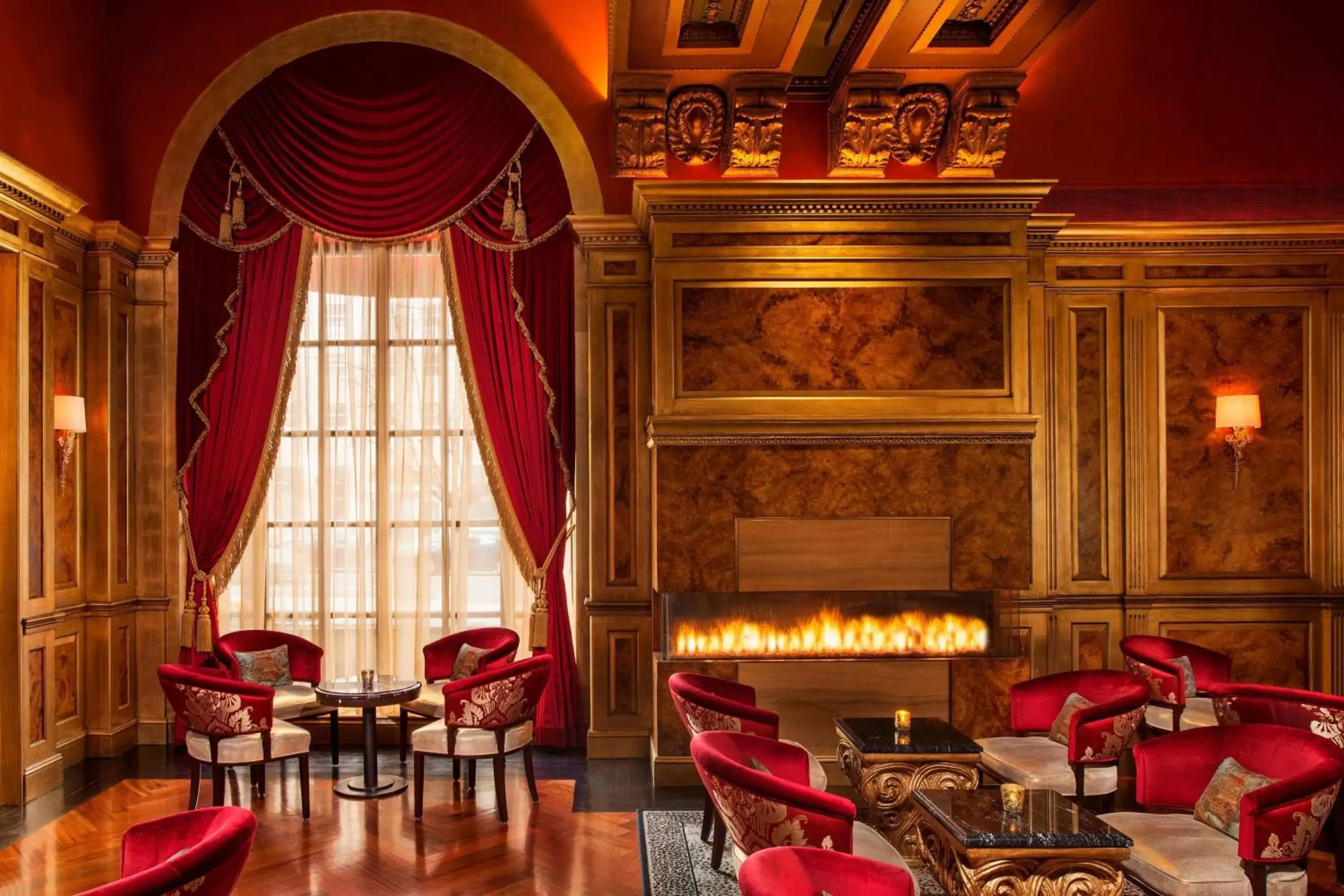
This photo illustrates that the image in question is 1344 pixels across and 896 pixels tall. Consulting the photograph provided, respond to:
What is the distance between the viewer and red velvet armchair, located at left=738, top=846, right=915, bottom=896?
2.79m

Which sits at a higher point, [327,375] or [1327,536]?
[327,375]

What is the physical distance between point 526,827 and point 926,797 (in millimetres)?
2110

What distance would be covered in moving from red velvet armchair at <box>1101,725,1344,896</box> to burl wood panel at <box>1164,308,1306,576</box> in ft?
8.19

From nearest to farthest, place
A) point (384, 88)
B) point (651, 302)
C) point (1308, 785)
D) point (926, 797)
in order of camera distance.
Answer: point (1308, 785)
point (926, 797)
point (651, 302)
point (384, 88)

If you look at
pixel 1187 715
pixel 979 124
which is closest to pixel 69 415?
pixel 979 124

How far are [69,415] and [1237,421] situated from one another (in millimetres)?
6614

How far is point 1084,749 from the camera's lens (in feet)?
14.7

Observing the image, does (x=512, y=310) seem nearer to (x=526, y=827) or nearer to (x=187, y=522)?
(x=187, y=522)

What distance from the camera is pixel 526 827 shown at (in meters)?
4.95

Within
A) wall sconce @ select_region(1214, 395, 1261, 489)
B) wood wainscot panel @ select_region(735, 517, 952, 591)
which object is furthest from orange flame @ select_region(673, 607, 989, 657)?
wall sconce @ select_region(1214, 395, 1261, 489)

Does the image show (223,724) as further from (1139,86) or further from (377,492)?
(1139,86)

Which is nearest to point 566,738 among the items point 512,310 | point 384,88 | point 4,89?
point 512,310

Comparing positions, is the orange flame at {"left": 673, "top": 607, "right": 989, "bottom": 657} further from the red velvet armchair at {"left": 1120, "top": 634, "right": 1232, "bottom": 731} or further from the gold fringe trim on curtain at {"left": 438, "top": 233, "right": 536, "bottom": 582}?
the gold fringe trim on curtain at {"left": 438, "top": 233, "right": 536, "bottom": 582}

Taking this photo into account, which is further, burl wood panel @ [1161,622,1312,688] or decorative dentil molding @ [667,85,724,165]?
burl wood panel @ [1161,622,1312,688]
